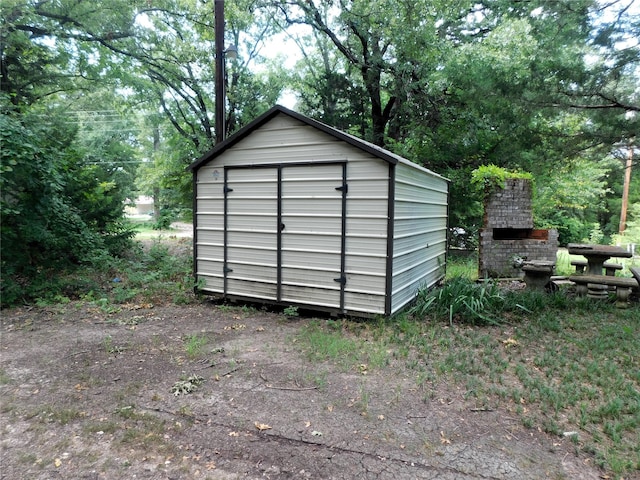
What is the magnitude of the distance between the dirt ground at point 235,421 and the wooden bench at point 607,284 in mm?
4277

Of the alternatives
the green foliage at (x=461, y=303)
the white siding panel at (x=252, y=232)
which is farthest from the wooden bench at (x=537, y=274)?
the white siding panel at (x=252, y=232)

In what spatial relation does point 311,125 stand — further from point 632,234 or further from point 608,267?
point 632,234

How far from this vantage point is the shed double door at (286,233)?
5.10m

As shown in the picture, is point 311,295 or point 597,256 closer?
point 311,295

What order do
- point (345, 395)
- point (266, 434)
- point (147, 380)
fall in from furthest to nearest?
point (147, 380) < point (345, 395) < point (266, 434)

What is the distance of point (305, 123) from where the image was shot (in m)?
5.20

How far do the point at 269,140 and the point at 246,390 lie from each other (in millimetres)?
3489

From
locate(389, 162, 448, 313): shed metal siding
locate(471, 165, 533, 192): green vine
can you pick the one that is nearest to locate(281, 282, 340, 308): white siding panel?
locate(389, 162, 448, 313): shed metal siding

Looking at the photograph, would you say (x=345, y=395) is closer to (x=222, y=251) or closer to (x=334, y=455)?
(x=334, y=455)

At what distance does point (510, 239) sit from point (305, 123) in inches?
209

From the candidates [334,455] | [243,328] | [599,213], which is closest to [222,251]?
[243,328]

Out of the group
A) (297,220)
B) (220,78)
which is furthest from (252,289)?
(220,78)

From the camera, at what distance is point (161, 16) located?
10.8 meters

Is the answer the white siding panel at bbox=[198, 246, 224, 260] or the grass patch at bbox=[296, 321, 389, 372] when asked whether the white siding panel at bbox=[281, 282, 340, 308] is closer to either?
the grass patch at bbox=[296, 321, 389, 372]
